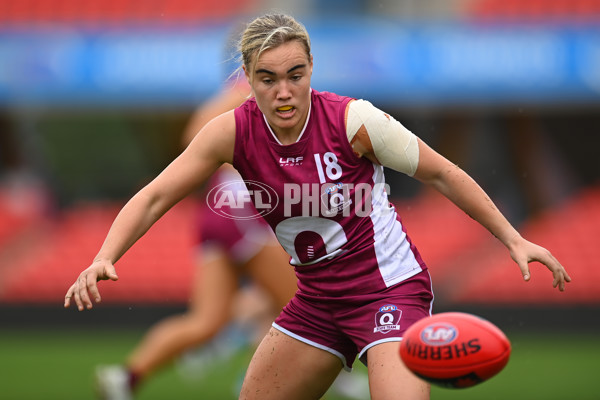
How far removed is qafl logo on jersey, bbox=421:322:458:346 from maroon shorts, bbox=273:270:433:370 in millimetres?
341

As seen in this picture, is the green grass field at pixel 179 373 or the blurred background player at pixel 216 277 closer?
the blurred background player at pixel 216 277

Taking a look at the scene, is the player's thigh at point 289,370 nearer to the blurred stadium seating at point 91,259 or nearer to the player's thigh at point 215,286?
the player's thigh at point 215,286

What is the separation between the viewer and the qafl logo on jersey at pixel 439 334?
3.50 m

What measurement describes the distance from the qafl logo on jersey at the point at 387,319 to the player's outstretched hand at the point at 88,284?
1124 millimetres

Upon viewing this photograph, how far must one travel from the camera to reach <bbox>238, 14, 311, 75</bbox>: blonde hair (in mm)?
3830

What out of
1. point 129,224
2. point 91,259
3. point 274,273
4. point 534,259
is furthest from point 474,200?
point 91,259

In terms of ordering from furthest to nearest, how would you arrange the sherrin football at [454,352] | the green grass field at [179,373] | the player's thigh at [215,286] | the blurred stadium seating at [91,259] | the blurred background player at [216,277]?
the blurred stadium seating at [91,259], the green grass field at [179,373], the player's thigh at [215,286], the blurred background player at [216,277], the sherrin football at [454,352]

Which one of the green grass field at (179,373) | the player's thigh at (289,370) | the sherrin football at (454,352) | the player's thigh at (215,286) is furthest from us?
the green grass field at (179,373)

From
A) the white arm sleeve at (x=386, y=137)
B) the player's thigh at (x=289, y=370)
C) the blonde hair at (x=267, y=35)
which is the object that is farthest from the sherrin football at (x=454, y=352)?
the blonde hair at (x=267, y=35)

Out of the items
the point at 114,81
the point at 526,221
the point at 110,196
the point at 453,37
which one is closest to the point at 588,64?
the point at 453,37

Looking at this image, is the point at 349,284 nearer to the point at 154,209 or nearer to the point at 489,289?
the point at 154,209

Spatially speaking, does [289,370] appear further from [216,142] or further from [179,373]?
[179,373]

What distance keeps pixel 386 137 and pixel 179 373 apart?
5.94 meters

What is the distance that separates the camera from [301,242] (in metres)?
→ 4.08
